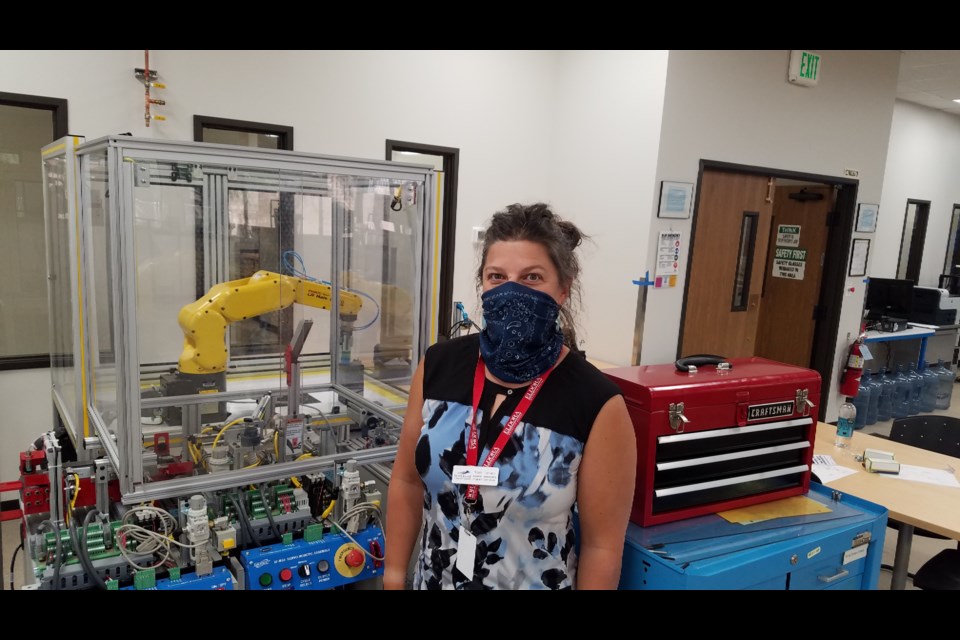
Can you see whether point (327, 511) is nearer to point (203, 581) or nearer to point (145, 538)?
point (203, 581)

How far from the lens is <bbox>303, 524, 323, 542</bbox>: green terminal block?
2.10 meters

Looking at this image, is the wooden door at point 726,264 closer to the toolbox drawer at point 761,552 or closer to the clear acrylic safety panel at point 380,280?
the clear acrylic safety panel at point 380,280

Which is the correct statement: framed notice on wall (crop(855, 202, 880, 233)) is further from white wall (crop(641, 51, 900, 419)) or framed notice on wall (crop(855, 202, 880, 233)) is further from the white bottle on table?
the white bottle on table

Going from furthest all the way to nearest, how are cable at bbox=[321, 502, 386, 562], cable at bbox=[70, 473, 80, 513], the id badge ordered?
cable at bbox=[321, 502, 386, 562], cable at bbox=[70, 473, 80, 513], the id badge

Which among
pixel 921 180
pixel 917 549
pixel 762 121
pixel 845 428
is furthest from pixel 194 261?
pixel 921 180

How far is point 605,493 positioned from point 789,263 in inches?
190

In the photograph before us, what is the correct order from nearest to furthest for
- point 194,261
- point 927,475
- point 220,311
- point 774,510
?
point 774,510 < point 220,311 < point 194,261 < point 927,475

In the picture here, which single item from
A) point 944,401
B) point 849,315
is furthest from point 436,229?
point 944,401

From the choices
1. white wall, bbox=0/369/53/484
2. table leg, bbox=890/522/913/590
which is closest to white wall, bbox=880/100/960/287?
table leg, bbox=890/522/913/590

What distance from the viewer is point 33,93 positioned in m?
3.15

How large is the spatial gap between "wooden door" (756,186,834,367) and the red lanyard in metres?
4.67

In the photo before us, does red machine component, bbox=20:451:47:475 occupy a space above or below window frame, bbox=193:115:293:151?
below

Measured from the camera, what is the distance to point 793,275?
5395 mm
